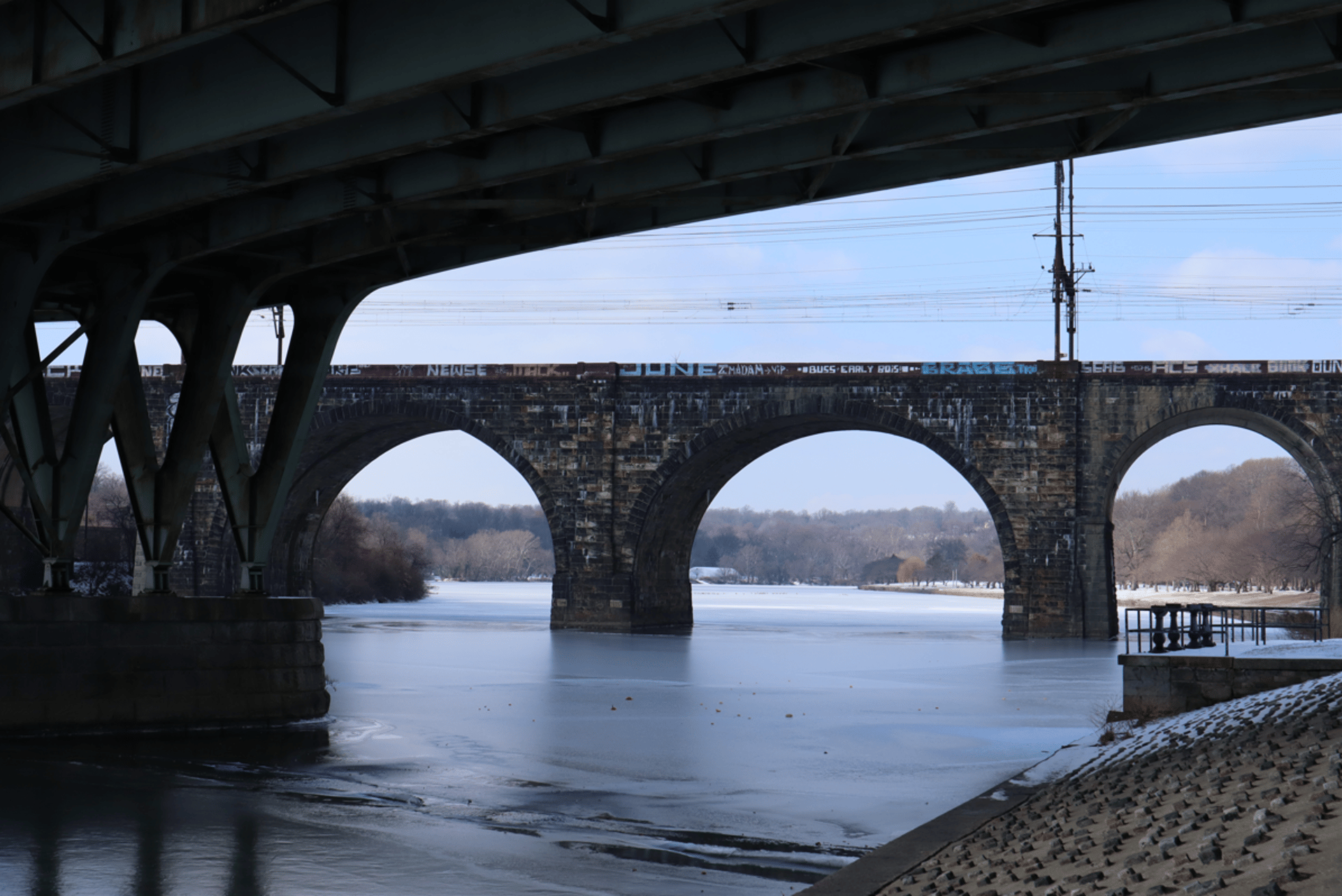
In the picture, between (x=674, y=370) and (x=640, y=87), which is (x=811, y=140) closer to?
(x=640, y=87)

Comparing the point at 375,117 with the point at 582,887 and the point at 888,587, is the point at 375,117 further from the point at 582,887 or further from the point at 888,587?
the point at 888,587

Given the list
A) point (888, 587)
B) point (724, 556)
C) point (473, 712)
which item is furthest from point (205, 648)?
point (724, 556)

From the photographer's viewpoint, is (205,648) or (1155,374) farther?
(1155,374)

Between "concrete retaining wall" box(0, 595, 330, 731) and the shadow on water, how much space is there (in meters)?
0.33

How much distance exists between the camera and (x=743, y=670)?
25.6 m

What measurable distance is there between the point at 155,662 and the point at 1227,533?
97.5 metres

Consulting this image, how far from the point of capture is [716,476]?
40656mm

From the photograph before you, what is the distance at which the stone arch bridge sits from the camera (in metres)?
34.2

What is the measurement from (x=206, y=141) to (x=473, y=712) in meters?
9.16

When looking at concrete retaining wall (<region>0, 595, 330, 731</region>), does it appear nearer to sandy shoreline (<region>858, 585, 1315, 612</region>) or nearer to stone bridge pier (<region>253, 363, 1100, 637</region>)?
stone bridge pier (<region>253, 363, 1100, 637</region>)

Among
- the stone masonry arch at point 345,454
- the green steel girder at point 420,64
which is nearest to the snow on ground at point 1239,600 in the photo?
the stone masonry arch at point 345,454

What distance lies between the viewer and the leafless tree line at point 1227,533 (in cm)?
7712

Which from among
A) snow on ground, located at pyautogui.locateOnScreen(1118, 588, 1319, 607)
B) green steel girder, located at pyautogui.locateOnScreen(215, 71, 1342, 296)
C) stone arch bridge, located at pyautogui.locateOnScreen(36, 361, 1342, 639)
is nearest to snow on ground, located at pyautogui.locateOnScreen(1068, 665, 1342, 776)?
green steel girder, located at pyautogui.locateOnScreen(215, 71, 1342, 296)

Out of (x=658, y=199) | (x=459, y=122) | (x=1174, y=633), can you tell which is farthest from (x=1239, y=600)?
(x=459, y=122)
